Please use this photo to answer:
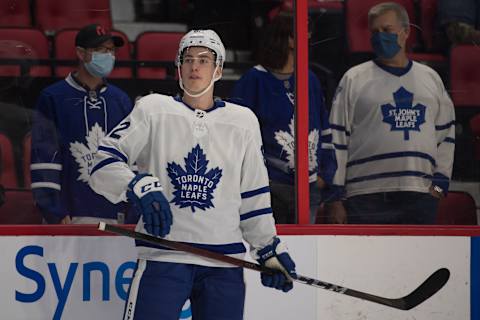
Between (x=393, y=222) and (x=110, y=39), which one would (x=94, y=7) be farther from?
(x=393, y=222)

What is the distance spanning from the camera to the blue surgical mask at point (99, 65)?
144 inches

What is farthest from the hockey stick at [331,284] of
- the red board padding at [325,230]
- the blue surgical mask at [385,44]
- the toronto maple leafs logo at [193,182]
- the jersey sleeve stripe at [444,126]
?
the blue surgical mask at [385,44]

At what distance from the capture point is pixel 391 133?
3.80 metres

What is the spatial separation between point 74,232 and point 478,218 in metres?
1.50

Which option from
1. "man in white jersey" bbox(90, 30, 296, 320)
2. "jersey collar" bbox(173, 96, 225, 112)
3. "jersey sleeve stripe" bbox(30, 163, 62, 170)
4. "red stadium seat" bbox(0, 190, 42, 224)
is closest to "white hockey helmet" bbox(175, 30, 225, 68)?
"man in white jersey" bbox(90, 30, 296, 320)

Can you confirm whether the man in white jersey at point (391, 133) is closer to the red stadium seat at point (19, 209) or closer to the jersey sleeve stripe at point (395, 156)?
the jersey sleeve stripe at point (395, 156)

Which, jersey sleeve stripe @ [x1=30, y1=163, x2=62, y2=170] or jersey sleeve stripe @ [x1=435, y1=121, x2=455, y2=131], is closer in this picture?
jersey sleeve stripe @ [x1=30, y1=163, x2=62, y2=170]

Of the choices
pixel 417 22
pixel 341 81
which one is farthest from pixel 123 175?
pixel 417 22

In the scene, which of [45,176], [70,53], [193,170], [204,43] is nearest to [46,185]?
[45,176]

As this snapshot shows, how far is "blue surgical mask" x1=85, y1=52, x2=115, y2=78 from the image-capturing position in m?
3.66

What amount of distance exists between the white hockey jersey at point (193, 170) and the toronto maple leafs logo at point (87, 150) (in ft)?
1.56

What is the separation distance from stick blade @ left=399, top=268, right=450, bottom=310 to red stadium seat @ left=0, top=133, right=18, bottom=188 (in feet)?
4.63

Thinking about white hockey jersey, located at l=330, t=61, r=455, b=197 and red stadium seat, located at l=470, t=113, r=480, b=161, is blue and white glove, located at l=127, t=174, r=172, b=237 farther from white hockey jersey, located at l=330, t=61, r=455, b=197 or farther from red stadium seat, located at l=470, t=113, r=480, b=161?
red stadium seat, located at l=470, t=113, r=480, b=161

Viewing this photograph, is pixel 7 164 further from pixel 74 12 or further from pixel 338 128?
pixel 338 128
